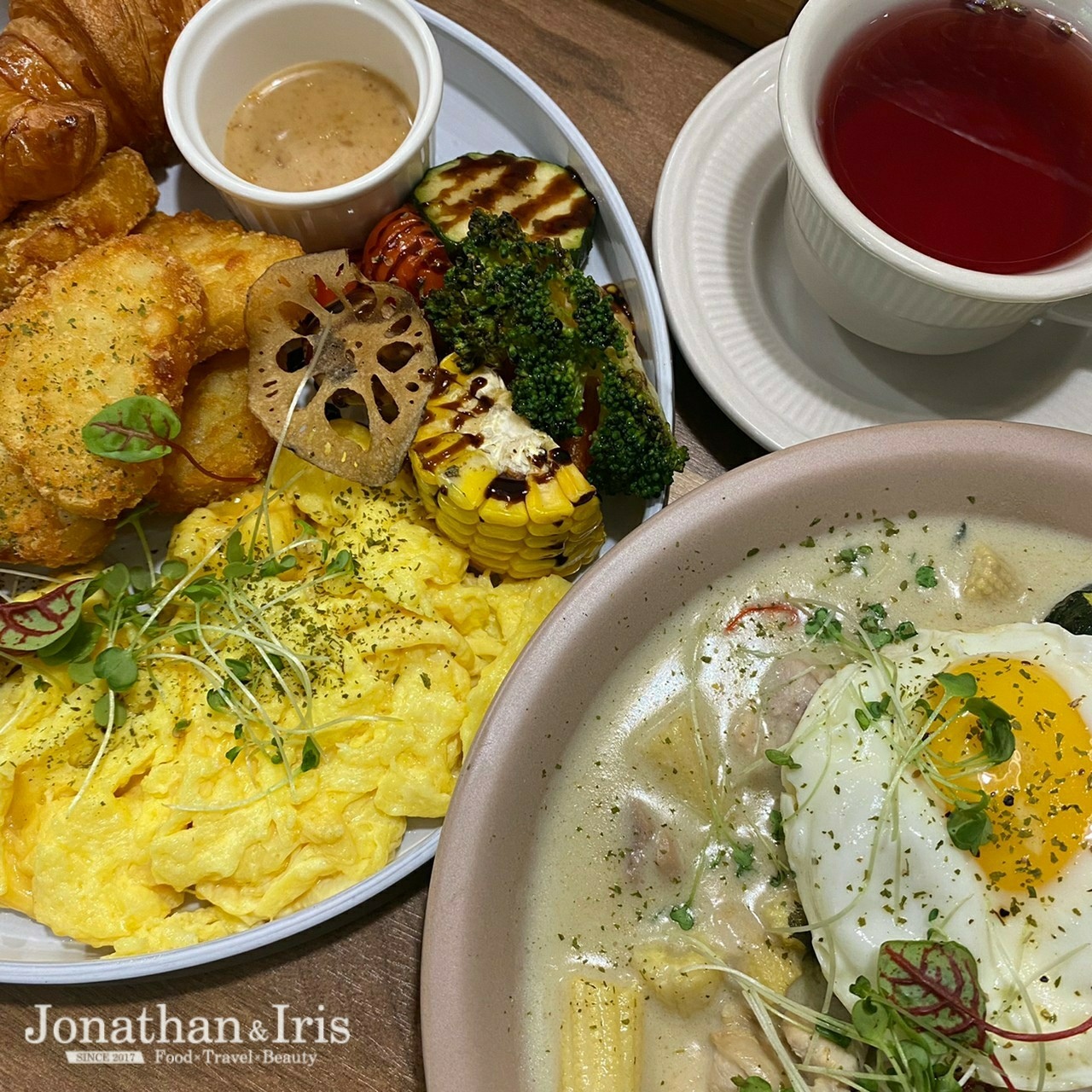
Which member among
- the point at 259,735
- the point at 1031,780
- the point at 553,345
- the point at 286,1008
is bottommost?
the point at 286,1008

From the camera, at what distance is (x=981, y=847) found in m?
1.46

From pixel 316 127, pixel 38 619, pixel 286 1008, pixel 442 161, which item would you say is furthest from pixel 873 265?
pixel 286 1008

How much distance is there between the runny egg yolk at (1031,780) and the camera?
1448 mm

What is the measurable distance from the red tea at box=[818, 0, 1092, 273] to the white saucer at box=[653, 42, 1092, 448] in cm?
33

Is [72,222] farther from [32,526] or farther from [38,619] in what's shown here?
[38,619]

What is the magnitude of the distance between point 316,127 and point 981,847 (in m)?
2.08

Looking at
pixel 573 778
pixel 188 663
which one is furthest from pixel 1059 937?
pixel 188 663

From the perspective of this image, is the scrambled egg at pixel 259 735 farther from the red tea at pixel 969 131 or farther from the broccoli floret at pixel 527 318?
the red tea at pixel 969 131

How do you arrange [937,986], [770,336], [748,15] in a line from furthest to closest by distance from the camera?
[748,15]
[770,336]
[937,986]

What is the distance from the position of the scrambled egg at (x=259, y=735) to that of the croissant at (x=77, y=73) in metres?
0.81

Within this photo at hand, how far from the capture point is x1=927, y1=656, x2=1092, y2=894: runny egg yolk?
1.45 metres

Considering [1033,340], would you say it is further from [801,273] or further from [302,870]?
[302,870]

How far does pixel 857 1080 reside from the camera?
1463 mm

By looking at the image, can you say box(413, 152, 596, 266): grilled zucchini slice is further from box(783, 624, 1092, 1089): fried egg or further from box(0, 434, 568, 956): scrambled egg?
box(783, 624, 1092, 1089): fried egg
